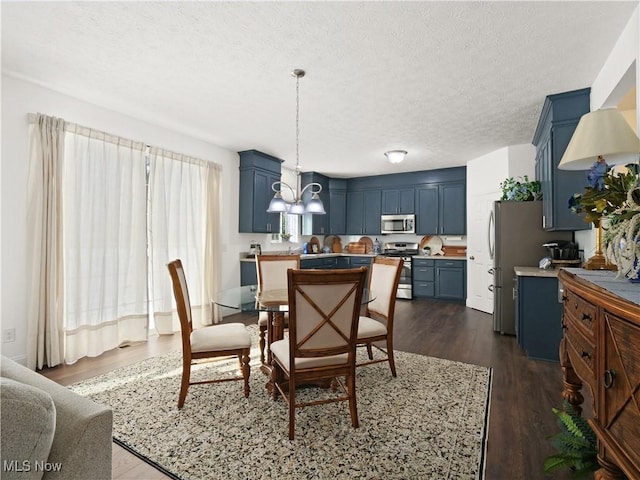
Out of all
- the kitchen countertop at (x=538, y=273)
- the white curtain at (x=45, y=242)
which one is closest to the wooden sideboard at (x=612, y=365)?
the kitchen countertop at (x=538, y=273)

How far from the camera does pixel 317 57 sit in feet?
8.33

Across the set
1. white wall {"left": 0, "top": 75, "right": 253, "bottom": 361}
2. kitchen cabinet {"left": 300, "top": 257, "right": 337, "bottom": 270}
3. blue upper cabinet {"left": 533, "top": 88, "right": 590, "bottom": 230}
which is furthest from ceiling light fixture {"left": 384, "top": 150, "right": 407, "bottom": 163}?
white wall {"left": 0, "top": 75, "right": 253, "bottom": 361}

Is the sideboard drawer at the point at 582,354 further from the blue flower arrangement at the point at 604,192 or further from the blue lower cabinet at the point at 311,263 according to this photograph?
the blue lower cabinet at the point at 311,263

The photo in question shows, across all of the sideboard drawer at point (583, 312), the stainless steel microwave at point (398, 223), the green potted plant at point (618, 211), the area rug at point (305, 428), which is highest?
the stainless steel microwave at point (398, 223)

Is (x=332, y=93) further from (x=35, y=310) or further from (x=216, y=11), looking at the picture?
(x=35, y=310)

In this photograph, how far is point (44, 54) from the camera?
2.53 meters

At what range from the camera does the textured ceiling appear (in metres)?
2.05

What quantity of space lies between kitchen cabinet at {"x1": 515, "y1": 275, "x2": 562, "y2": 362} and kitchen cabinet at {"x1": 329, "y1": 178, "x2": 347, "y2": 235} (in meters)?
4.59

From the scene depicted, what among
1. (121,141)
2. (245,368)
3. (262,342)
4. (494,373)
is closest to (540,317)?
(494,373)

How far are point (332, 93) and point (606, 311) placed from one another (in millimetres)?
2849

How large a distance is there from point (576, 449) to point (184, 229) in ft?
14.1

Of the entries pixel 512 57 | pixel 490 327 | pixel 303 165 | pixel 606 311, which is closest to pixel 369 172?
pixel 303 165

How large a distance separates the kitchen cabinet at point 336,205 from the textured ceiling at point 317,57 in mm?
3472

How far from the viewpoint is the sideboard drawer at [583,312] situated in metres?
1.10
